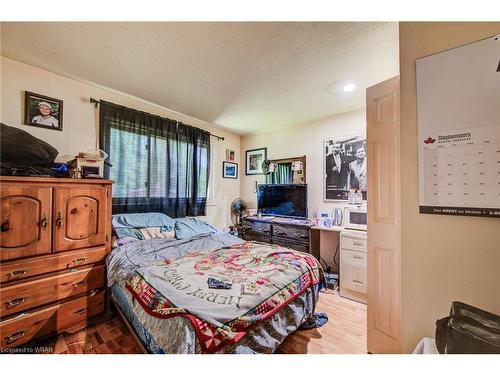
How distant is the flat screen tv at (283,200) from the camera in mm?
3282

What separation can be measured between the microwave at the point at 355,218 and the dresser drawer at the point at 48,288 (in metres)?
2.83

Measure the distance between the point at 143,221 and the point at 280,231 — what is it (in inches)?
74.8

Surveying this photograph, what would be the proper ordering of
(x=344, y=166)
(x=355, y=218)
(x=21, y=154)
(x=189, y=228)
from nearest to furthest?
(x=21, y=154), (x=355, y=218), (x=189, y=228), (x=344, y=166)

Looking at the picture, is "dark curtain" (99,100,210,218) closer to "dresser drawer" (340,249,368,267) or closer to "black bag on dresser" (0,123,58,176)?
"black bag on dresser" (0,123,58,176)

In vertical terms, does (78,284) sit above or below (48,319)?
above

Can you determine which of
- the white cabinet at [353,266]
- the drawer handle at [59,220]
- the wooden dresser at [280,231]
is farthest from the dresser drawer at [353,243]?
the drawer handle at [59,220]

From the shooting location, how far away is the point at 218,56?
182 cm

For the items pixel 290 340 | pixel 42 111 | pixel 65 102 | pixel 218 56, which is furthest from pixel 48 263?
pixel 218 56

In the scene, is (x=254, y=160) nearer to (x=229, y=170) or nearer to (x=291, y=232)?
(x=229, y=170)

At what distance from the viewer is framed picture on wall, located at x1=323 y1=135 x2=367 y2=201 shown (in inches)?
115

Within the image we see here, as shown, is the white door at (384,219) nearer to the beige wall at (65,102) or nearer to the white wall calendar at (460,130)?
the white wall calendar at (460,130)

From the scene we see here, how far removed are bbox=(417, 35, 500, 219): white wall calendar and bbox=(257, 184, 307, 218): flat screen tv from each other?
7.93ft

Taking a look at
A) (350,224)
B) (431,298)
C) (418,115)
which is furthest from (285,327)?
(350,224)
